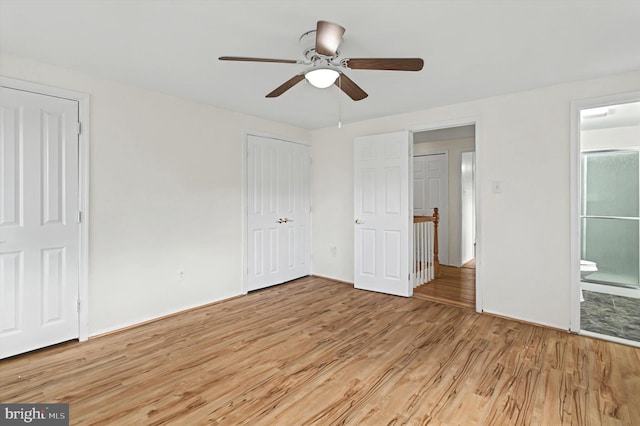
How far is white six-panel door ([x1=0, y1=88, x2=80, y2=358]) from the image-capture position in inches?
97.0

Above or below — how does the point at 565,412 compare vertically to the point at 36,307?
below

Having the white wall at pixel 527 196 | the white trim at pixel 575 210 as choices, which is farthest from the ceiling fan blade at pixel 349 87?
the white trim at pixel 575 210

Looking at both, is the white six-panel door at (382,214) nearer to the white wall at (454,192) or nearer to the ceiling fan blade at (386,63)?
the ceiling fan blade at (386,63)

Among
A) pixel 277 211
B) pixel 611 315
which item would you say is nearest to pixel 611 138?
pixel 611 315

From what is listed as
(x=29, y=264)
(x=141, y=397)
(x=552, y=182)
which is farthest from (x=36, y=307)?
(x=552, y=182)

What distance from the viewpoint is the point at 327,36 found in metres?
1.75

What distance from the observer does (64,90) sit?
107 inches

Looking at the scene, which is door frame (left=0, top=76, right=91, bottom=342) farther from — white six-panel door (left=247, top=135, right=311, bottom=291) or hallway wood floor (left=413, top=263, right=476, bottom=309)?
hallway wood floor (left=413, top=263, right=476, bottom=309)

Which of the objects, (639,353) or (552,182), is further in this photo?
(552,182)

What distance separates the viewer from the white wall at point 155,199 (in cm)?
292

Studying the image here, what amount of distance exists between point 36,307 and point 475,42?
3.96 m

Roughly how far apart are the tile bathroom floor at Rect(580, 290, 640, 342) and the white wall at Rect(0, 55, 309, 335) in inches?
156

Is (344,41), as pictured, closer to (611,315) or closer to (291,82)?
(291,82)

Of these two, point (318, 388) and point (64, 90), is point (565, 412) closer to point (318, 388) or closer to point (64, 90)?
point (318, 388)
